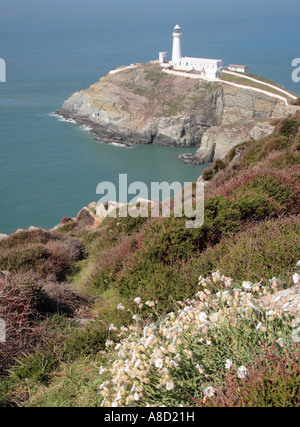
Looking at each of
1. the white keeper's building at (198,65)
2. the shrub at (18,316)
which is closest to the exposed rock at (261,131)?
the shrub at (18,316)

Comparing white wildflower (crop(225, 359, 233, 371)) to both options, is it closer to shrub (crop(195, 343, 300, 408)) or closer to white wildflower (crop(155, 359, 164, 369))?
shrub (crop(195, 343, 300, 408))

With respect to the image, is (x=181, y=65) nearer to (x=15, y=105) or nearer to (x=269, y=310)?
(x=15, y=105)

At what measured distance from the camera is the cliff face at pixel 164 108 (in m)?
79.8

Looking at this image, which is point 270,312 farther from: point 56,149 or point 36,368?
point 56,149

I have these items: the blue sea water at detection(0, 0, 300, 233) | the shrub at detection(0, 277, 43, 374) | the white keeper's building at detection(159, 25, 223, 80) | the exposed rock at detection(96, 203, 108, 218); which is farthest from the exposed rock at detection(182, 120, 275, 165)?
the shrub at detection(0, 277, 43, 374)

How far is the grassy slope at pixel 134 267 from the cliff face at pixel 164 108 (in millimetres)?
63628

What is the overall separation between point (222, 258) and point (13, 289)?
3540 millimetres

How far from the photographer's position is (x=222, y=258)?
6629 millimetres

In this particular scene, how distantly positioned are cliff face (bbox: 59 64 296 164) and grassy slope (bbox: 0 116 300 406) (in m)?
63.6

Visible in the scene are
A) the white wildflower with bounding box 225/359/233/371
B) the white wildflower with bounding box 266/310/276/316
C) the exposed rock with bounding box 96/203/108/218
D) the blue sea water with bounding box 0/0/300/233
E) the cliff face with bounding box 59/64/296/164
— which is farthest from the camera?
the cliff face with bounding box 59/64/296/164

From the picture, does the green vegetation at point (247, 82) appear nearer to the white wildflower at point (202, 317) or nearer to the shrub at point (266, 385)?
the white wildflower at point (202, 317)

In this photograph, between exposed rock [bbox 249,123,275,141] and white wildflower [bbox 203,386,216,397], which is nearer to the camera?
white wildflower [bbox 203,386,216,397]

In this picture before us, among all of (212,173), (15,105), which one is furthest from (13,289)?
(15,105)

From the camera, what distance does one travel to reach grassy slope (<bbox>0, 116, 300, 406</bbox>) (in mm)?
4945
